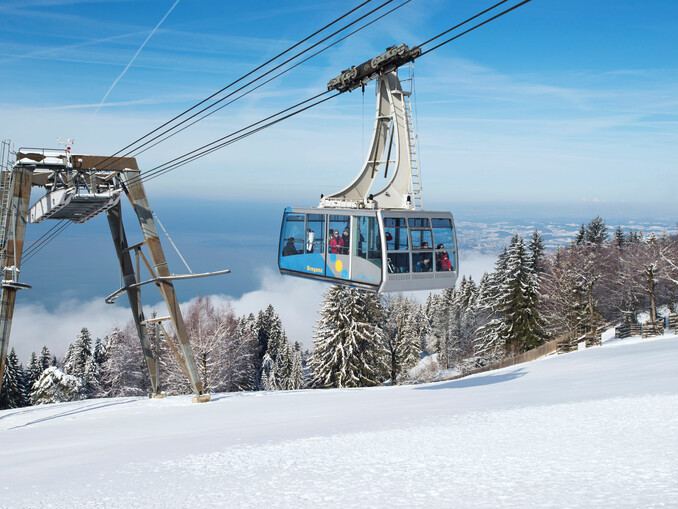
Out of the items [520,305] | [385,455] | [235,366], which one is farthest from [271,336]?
[385,455]

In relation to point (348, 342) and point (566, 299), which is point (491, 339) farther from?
point (348, 342)

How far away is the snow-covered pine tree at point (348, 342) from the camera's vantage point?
108ft

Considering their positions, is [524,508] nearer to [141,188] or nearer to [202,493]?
[202,493]

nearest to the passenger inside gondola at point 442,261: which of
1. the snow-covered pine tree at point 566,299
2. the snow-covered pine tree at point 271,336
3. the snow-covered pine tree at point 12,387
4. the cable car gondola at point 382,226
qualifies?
the cable car gondola at point 382,226

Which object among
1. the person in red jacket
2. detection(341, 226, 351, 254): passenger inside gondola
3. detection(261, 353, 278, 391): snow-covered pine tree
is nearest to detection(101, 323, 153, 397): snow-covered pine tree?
detection(261, 353, 278, 391): snow-covered pine tree

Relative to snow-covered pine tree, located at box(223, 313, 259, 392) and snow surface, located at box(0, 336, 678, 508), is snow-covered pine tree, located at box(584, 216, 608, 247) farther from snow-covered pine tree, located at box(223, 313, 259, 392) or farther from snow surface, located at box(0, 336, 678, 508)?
snow surface, located at box(0, 336, 678, 508)

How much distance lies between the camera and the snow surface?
6.71 m

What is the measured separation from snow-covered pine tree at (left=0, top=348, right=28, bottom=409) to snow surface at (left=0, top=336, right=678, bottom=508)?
4122 centimetres

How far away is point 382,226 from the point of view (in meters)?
13.2

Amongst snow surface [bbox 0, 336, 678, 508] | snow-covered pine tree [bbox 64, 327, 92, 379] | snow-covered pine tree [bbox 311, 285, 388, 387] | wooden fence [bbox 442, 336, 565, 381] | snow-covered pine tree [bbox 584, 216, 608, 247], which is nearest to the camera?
snow surface [bbox 0, 336, 678, 508]

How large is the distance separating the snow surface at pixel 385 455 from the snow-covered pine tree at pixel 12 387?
41.2 meters

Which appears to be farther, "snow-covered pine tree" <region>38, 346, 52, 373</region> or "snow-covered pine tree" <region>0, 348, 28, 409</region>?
"snow-covered pine tree" <region>38, 346, 52, 373</region>

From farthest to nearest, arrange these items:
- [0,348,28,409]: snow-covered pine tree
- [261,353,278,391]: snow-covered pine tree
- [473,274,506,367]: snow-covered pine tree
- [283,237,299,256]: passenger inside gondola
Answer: [261,353,278,391]: snow-covered pine tree, [0,348,28,409]: snow-covered pine tree, [473,274,506,367]: snow-covered pine tree, [283,237,299,256]: passenger inside gondola

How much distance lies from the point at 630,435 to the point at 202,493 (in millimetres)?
6381
